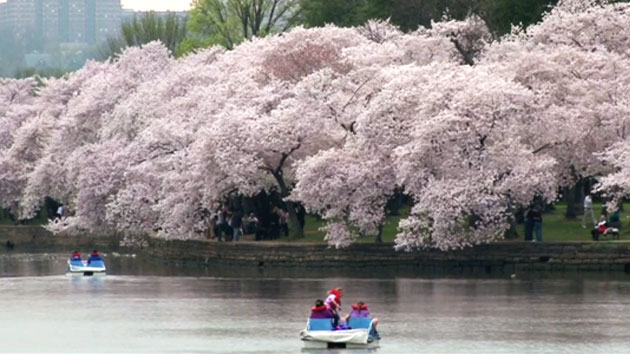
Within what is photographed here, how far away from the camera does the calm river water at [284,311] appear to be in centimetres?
4344

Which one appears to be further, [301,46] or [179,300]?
[301,46]

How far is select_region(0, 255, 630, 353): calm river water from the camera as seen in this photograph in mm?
43438

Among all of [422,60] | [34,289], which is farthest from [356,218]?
[422,60]

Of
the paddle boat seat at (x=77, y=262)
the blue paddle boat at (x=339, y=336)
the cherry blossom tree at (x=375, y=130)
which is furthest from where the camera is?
the paddle boat seat at (x=77, y=262)

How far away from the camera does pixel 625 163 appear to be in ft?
214

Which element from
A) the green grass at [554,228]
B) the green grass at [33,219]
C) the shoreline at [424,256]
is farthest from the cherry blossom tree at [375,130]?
the green grass at [33,219]

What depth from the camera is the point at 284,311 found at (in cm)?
5219

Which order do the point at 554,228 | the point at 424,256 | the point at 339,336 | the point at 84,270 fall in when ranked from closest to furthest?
the point at 339,336
the point at 424,256
the point at 84,270
the point at 554,228

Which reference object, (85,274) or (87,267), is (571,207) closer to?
(87,267)

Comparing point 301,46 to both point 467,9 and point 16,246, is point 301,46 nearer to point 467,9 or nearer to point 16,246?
point 467,9

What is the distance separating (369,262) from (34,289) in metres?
13.0

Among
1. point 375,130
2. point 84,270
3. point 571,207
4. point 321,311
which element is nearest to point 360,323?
point 321,311

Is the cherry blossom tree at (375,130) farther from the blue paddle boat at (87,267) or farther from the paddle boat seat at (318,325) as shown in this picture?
the paddle boat seat at (318,325)

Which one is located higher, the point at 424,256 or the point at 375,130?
the point at 375,130
